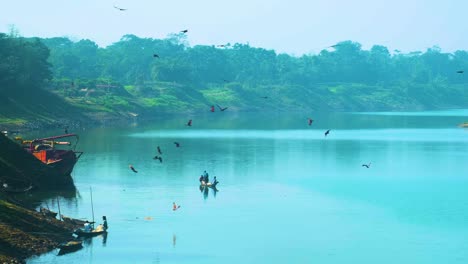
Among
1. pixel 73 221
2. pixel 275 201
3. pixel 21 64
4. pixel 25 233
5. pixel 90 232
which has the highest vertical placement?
pixel 21 64

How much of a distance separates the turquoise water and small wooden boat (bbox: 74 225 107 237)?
0.79 m

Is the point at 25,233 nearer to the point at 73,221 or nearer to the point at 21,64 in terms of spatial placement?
the point at 73,221

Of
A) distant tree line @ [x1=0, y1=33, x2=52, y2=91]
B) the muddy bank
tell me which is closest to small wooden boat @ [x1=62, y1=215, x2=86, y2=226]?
the muddy bank

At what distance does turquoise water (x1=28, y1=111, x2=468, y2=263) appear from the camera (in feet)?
178

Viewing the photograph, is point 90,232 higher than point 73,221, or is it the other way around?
point 73,221

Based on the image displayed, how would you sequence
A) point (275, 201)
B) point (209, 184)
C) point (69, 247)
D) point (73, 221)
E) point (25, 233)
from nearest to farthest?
point (25, 233), point (69, 247), point (73, 221), point (275, 201), point (209, 184)

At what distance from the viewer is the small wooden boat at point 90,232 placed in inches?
2120

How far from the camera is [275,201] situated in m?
73.7

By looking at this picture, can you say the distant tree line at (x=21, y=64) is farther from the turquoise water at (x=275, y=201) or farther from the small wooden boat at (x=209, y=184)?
the small wooden boat at (x=209, y=184)

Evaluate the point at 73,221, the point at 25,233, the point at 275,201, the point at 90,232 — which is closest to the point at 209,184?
the point at 275,201

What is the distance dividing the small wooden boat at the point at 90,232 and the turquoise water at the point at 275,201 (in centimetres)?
79

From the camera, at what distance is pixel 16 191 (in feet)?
199

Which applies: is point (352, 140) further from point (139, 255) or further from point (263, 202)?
point (139, 255)

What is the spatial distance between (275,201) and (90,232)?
23.1m
